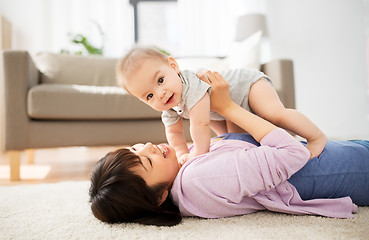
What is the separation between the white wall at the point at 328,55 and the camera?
10.4 feet

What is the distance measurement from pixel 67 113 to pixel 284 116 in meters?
1.33

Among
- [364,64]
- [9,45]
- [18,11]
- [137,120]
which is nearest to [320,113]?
[364,64]

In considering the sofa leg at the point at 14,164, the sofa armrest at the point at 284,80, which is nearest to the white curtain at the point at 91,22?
the sofa leg at the point at 14,164

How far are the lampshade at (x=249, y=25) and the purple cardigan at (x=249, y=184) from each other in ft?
10.0

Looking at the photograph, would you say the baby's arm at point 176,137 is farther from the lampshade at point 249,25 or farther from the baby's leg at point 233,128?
the lampshade at point 249,25

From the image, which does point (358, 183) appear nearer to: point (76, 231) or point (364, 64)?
point (76, 231)

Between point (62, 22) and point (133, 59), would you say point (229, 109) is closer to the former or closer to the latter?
point (133, 59)

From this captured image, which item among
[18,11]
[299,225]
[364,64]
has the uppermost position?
[18,11]

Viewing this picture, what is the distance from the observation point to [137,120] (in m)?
1.97

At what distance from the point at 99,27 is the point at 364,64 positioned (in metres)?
3.25

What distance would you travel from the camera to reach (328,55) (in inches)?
133

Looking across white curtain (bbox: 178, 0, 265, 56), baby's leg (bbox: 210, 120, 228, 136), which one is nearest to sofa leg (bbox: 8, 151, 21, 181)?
baby's leg (bbox: 210, 120, 228, 136)

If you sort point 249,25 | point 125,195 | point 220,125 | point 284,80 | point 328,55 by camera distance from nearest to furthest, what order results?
point 125,195, point 220,125, point 284,80, point 328,55, point 249,25

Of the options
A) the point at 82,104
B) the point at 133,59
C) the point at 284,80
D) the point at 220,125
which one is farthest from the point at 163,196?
the point at 284,80
